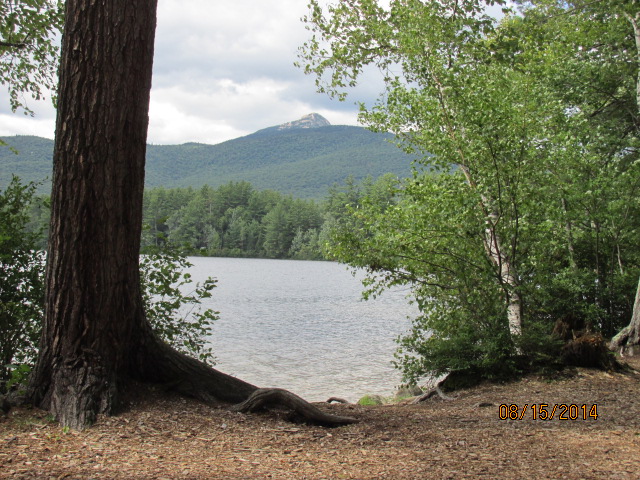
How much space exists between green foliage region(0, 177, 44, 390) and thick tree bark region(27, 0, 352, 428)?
1.82 meters

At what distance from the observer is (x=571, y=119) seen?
9.67 metres

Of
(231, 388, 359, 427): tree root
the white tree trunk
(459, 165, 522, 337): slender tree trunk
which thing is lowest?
(231, 388, 359, 427): tree root

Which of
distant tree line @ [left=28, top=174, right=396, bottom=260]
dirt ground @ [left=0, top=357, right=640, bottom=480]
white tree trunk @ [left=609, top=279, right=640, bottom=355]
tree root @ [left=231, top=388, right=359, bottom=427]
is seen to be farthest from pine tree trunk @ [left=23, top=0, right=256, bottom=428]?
distant tree line @ [left=28, top=174, right=396, bottom=260]

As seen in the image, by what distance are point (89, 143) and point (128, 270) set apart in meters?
0.99

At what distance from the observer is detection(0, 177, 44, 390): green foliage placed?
557 centimetres

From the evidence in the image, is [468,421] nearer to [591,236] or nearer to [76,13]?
[76,13]

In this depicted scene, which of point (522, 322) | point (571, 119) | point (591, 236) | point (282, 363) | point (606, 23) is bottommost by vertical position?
point (282, 363)

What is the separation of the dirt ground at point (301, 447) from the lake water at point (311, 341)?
22.5 feet

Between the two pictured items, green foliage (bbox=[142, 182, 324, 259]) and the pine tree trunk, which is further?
green foliage (bbox=[142, 182, 324, 259])

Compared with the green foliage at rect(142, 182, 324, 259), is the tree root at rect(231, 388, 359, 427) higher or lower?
lower

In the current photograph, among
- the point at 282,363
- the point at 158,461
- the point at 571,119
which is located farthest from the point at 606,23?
the point at 158,461
